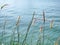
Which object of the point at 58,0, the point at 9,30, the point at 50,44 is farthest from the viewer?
the point at 58,0

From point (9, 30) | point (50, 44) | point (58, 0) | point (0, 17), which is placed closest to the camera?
point (50, 44)

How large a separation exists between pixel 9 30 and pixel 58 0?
10958 mm

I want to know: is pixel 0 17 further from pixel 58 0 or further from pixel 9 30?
pixel 58 0

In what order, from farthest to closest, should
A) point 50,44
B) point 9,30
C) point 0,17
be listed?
1. point 0,17
2. point 9,30
3. point 50,44

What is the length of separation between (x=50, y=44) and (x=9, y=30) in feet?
6.07

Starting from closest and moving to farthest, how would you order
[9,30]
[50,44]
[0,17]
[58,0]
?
[50,44] < [9,30] < [0,17] < [58,0]

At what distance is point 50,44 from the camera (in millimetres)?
3531

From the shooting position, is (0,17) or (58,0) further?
(58,0)

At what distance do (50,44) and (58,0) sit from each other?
1249 centimetres

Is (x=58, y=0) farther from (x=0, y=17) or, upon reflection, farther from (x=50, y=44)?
(x=50, y=44)

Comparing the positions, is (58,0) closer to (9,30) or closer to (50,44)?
(9,30)

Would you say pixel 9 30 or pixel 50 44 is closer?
pixel 50 44

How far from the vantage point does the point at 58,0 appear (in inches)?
621

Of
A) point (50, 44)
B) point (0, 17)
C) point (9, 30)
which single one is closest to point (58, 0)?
point (0, 17)
